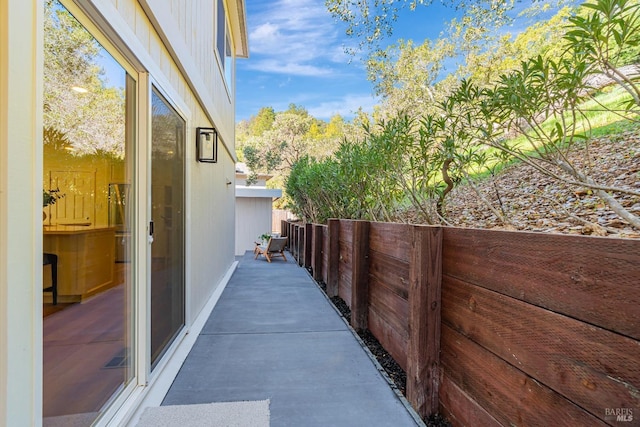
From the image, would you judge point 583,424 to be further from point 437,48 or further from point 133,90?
point 437,48

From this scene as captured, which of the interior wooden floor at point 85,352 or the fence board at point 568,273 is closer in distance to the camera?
the fence board at point 568,273

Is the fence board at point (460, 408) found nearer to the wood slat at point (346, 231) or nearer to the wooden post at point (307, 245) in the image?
the wood slat at point (346, 231)

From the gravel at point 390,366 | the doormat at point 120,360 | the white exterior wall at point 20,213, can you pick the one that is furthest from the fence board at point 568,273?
the doormat at point 120,360

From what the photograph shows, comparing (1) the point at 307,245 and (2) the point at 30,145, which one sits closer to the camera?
(2) the point at 30,145

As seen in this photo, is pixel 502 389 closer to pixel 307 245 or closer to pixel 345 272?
pixel 345 272

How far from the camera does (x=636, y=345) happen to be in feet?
3.34

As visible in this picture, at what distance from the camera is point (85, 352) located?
6.02 feet

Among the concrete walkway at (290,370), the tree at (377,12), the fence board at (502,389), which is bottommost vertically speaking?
the concrete walkway at (290,370)

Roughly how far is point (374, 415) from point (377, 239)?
164 centimetres

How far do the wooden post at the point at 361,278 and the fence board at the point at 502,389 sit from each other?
1676 millimetres

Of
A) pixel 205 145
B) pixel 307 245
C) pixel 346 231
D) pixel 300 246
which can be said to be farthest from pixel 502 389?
pixel 300 246

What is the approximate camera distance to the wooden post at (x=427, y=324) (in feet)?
6.98

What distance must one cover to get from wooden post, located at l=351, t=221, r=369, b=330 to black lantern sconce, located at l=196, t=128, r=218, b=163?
205cm

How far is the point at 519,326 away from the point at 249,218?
451 inches
